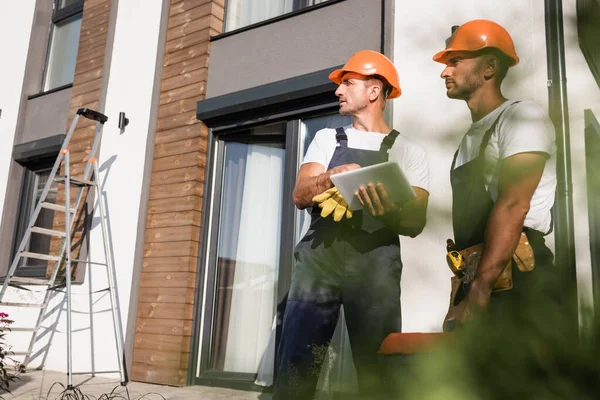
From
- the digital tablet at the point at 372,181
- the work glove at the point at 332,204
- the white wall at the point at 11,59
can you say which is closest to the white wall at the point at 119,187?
the white wall at the point at 11,59

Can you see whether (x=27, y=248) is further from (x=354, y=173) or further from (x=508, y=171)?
(x=508, y=171)

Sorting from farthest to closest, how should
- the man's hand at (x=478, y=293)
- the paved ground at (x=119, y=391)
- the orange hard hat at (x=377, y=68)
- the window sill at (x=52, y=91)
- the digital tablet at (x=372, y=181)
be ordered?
the window sill at (x=52, y=91) → the paved ground at (x=119, y=391) → the orange hard hat at (x=377, y=68) → the digital tablet at (x=372, y=181) → the man's hand at (x=478, y=293)

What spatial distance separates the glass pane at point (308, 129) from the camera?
15.8 feet

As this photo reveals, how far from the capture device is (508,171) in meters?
0.39

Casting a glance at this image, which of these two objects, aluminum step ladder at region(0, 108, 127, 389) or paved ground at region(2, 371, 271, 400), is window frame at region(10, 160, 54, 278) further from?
paved ground at region(2, 371, 271, 400)

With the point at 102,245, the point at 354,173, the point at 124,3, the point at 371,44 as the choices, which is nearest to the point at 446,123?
the point at 354,173

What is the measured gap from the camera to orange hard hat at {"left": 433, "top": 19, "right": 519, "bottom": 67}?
A: 1.57 feet

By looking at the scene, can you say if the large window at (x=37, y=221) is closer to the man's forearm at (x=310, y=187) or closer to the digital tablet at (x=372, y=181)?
the man's forearm at (x=310, y=187)

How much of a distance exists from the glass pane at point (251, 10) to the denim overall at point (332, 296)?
3621 mm

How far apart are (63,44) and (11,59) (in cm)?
72

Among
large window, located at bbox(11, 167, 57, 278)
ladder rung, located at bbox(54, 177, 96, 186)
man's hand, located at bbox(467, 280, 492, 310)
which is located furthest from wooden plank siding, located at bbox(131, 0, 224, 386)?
man's hand, located at bbox(467, 280, 492, 310)

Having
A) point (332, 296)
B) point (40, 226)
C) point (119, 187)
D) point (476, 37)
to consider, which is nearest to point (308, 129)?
point (119, 187)

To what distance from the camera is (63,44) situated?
25.8ft

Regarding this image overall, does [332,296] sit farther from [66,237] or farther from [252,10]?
[252,10]
